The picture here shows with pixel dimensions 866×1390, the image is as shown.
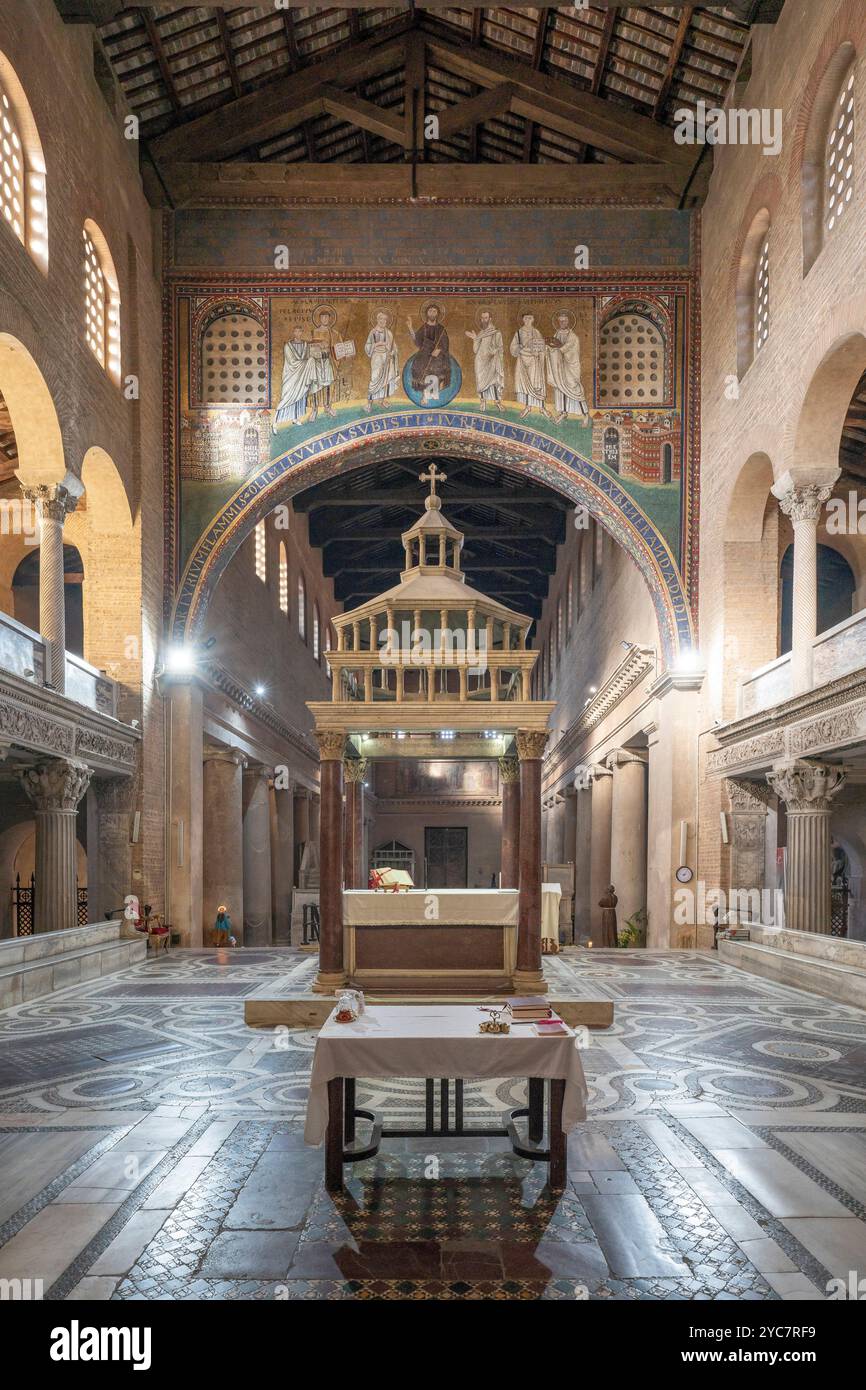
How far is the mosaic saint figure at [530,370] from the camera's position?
17.8 m

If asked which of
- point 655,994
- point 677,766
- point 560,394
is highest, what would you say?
point 560,394

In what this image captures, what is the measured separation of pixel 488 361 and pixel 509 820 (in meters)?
9.01

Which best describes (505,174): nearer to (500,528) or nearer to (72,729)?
(72,729)

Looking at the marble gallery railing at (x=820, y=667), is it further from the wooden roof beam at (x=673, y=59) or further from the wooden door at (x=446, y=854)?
the wooden door at (x=446, y=854)

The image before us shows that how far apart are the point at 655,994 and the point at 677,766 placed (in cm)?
591

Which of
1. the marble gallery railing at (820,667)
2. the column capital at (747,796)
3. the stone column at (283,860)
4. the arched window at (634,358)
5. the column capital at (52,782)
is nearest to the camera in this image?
the marble gallery railing at (820,667)

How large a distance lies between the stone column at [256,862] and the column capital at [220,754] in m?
2.36

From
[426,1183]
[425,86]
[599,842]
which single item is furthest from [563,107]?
[426,1183]

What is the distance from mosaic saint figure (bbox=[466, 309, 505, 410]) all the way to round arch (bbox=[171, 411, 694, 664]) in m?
0.46

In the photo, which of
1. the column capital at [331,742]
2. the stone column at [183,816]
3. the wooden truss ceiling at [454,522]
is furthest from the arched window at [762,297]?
the wooden truss ceiling at [454,522]

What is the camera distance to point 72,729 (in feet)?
44.6

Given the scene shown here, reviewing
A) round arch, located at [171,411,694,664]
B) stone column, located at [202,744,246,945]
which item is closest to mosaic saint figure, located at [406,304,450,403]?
round arch, located at [171,411,694,664]

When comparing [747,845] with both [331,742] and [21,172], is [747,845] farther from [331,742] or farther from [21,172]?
[21,172]
